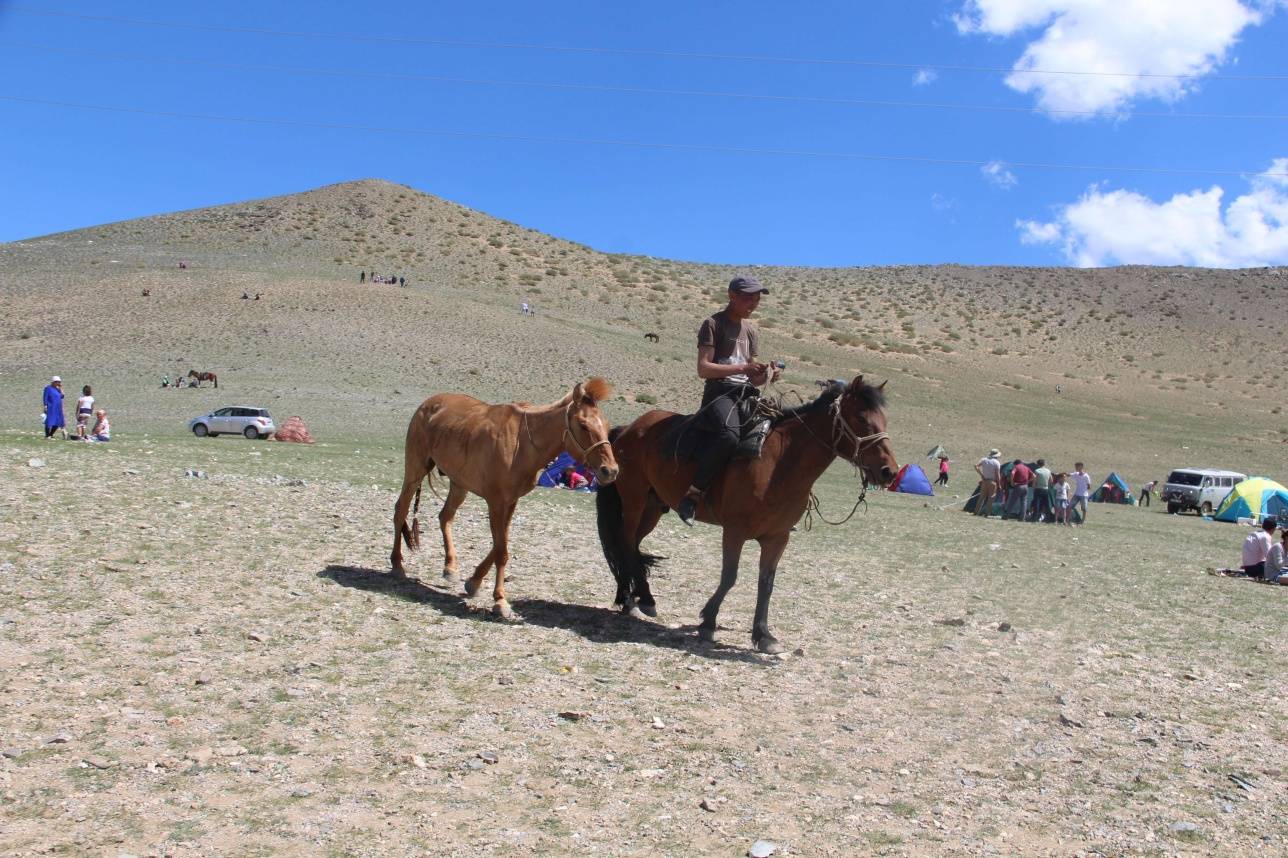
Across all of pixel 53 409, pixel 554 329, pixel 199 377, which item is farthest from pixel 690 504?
pixel 554 329

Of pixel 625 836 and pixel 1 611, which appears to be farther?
pixel 1 611

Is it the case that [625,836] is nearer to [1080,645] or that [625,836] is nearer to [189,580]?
[189,580]

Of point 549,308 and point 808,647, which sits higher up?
point 549,308

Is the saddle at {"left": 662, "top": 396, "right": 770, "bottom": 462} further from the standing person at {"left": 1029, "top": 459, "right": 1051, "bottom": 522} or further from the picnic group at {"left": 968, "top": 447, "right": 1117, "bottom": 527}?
the standing person at {"left": 1029, "top": 459, "right": 1051, "bottom": 522}

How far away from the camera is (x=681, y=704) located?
6594 mm

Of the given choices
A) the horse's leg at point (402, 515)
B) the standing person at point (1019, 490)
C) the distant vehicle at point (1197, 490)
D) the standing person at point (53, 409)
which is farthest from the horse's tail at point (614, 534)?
the distant vehicle at point (1197, 490)

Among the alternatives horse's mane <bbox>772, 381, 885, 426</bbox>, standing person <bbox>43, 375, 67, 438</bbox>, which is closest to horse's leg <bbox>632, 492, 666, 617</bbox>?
horse's mane <bbox>772, 381, 885, 426</bbox>

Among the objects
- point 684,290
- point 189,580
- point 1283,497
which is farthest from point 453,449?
point 684,290

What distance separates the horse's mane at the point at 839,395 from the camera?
27.1ft

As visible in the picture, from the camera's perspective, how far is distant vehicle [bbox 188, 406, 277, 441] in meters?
31.9

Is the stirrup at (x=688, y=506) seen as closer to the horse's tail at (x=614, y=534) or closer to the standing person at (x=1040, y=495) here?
the horse's tail at (x=614, y=534)

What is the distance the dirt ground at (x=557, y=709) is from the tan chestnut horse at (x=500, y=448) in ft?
2.05

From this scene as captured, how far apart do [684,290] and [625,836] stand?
83.3 meters

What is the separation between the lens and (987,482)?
1047 inches
